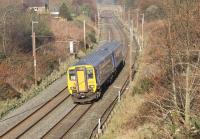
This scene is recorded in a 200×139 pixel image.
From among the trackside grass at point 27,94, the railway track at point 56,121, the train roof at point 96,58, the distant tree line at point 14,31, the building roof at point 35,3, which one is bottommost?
the railway track at point 56,121

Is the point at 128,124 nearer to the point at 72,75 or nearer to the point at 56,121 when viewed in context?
the point at 56,121

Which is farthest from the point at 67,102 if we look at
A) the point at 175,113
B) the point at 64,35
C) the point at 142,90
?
the point at 64,35

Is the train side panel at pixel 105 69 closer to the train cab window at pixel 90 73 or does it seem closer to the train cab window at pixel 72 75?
the train cab window at pixel 90 73

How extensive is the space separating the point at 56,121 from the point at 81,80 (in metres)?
4.03

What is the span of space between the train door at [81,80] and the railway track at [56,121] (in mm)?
1332

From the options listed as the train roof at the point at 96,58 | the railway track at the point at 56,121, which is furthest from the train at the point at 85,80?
the railway track at the point at 56,121

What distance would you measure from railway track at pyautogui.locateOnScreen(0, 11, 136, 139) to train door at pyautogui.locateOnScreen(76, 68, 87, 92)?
133 centimetres

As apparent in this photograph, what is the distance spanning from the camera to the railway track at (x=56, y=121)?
22.0m

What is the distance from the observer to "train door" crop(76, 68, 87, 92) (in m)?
26.9

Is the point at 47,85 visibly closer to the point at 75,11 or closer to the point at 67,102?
the point at 67,102

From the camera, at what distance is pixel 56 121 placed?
24.1 m

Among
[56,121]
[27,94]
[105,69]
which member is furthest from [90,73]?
[27,94]

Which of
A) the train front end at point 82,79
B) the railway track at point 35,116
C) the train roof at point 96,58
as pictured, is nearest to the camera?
the railway track at point 35,116

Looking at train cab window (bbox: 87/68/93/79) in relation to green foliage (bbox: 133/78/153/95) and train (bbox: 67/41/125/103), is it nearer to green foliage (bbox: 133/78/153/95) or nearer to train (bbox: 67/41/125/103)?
train (bbox: 67/41/125/103)
